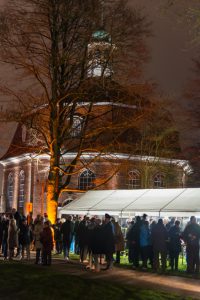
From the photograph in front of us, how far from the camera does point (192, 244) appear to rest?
18906 millimetres

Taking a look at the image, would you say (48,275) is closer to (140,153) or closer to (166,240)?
(166,240)

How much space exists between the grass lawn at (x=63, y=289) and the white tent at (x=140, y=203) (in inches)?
277

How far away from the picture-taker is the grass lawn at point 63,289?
13234mm

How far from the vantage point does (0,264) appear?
18.6m

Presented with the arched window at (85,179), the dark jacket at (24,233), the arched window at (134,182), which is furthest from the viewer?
the arched window at (85,179)

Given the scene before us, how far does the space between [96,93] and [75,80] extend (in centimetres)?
127

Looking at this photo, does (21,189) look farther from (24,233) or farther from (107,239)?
(107,239)

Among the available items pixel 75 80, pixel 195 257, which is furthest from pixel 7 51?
pixel 195 257

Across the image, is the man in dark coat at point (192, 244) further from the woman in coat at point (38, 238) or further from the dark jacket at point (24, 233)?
the dark jacket at point (24, 233)

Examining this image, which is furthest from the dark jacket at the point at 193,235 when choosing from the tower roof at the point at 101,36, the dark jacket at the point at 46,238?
the tower roof at the point at 101,36

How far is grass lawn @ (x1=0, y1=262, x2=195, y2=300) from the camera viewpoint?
13.2 metres

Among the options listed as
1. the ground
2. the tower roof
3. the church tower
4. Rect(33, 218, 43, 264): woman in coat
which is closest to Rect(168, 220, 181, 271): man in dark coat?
the ground

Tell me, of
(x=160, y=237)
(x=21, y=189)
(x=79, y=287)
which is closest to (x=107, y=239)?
(x=160, y=237)

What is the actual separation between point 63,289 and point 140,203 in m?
10.3
